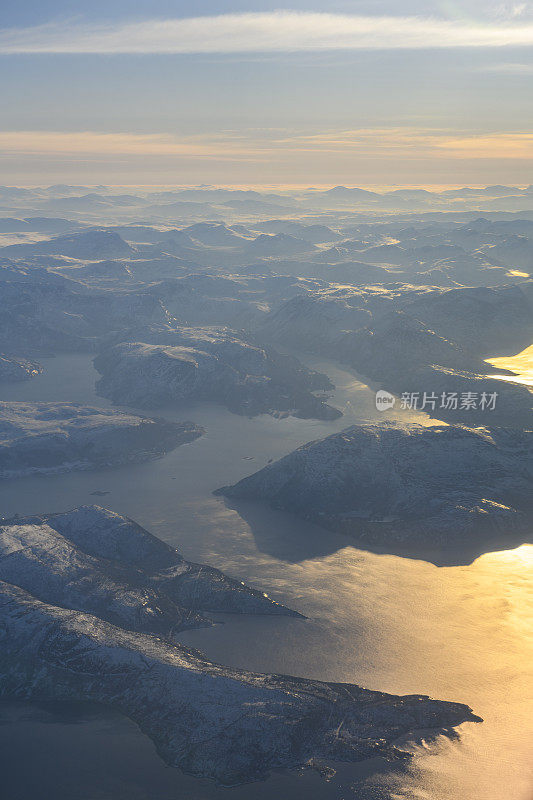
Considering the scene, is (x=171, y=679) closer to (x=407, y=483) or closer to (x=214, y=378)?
(x=407, y=483)

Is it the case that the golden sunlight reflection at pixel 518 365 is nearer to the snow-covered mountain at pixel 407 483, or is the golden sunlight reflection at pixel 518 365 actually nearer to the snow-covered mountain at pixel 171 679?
the snow-covered mountain at pixel 407 483

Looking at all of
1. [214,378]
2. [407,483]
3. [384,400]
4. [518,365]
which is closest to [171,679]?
[407,483]

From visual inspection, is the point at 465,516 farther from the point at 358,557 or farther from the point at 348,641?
the point at 348,641

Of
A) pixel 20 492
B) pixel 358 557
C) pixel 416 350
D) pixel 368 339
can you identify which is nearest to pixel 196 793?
pixel 358 557

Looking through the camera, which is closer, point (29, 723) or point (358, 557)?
point (29, 723)

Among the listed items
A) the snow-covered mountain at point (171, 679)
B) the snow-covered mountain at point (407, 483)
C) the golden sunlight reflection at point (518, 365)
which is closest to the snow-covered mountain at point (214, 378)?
the snow-covered mountain at point (407, 483)

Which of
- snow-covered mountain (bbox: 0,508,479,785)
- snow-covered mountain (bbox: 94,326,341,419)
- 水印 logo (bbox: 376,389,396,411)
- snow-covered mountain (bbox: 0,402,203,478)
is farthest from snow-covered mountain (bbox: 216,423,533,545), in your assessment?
水印 logo (bbox: 376,389,396,411)

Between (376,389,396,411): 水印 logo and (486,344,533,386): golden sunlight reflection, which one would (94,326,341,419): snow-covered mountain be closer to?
(376,389,396,411): 水印 logo

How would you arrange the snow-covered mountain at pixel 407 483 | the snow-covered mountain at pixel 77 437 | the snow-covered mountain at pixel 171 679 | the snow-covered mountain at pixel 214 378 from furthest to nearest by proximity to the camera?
the snow-covered mountain at pixel 214 378 → the snow-covered mountain at pixel 77 437 → the snow-covered mountain at pixel 407 483 → the snow-covered mountain at pixel 171 679

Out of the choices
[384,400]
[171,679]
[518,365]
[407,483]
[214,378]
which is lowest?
[171,679]
